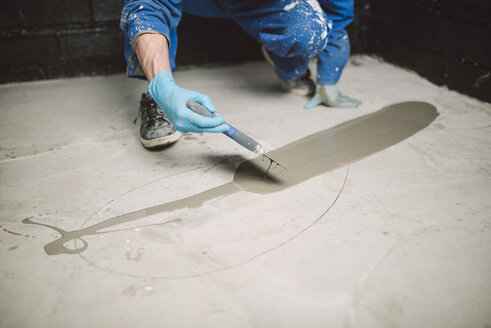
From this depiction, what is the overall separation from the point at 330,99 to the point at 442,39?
80 cm

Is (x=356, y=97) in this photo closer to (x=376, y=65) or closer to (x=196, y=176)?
(x=376, y=65)

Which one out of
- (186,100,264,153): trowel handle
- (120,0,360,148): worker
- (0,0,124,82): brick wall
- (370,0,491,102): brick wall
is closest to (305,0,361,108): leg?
(120,0,360,148): worker

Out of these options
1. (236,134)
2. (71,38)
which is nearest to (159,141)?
(236,134)

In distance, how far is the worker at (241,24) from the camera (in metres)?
1.32

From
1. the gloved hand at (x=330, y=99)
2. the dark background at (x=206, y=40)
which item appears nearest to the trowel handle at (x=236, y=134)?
the gloved hand at (x=330, y=99)

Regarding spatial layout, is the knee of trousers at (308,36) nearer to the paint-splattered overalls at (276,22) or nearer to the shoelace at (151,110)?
the paint-splattered overalls at (276,22)

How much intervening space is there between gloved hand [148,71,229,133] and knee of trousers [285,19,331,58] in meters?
0.64

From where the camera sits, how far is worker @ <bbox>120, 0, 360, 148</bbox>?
132cm

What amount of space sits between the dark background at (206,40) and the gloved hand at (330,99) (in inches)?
24.9

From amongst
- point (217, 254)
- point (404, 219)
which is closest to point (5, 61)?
point (217, 254)

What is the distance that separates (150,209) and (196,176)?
251 millimetres

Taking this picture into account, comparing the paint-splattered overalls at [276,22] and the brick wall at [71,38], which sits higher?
the paint-splattered overalls at [276,22]

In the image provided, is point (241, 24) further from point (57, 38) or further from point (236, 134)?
point (57, 38)

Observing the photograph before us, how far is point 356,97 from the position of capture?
218cm
